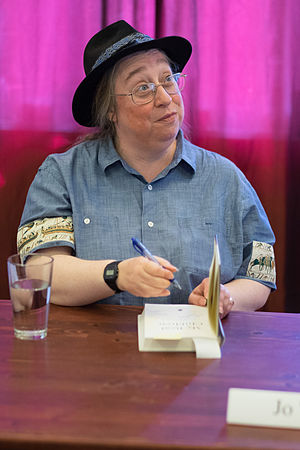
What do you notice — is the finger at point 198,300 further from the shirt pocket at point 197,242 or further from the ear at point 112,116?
the ear at point 112,116

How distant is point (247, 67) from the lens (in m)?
2.19

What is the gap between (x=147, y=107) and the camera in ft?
5.92

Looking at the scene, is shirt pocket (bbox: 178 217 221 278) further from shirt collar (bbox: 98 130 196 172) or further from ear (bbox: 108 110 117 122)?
ear (bbox: 108 110 117 122)

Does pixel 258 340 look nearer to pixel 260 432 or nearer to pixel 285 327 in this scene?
pixel 285 327

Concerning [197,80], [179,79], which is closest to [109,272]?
[179,79]

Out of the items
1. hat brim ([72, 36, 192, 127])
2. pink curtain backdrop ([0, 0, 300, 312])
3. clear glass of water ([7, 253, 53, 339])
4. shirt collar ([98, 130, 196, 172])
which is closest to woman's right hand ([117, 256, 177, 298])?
clear glass of water ([7, 253, 53, 339])

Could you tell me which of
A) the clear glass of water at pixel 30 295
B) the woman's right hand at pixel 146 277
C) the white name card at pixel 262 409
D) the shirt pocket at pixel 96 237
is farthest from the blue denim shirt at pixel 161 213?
the white name card at pixel 262 409

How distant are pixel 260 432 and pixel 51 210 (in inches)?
39.7

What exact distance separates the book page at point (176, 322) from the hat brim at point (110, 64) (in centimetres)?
81

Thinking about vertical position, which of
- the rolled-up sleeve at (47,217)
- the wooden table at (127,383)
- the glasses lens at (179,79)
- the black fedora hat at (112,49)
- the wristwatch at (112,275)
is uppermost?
the black fedora hat at (112,49)

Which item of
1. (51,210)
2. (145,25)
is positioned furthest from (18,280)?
(145,25)

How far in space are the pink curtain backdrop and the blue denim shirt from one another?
0.35 m

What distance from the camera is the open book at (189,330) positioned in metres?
1.24

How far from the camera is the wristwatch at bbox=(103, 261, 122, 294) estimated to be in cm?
151
